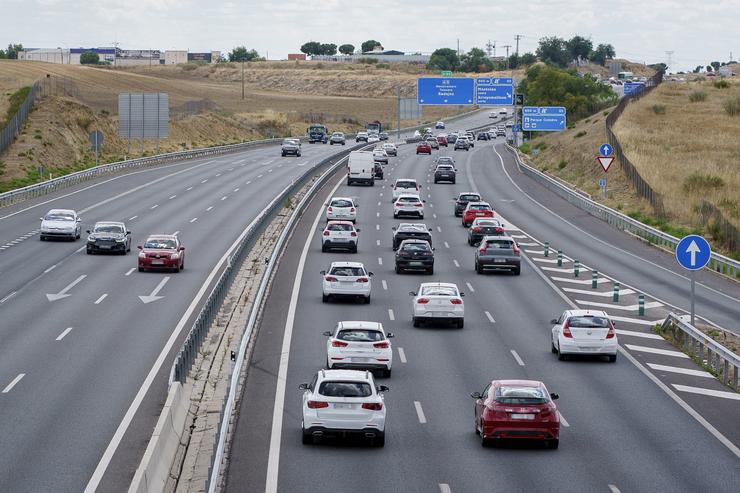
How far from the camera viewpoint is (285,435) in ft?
78.9

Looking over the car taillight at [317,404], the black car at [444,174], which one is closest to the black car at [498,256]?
the car taillight at [317,404]

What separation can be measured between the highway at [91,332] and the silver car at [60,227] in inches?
18.6

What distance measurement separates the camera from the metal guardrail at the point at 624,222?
52406 mm

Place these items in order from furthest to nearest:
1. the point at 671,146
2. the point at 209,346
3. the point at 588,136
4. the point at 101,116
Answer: the point at 101,116
the point at 588,136
the point at 671,146
the point at 209,346

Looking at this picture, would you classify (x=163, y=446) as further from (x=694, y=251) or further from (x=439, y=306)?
(x=439, y=306)

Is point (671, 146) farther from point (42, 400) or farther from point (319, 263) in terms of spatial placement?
point (42, 400)

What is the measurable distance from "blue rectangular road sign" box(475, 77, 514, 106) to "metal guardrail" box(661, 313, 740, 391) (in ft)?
282

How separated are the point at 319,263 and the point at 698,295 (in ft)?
49.1

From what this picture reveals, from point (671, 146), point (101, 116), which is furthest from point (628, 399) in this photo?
point (101, 116)

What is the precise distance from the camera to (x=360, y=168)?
8512 centimetres

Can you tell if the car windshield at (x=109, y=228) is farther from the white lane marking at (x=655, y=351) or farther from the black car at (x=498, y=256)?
the white lane marking at (x=655, y=351)

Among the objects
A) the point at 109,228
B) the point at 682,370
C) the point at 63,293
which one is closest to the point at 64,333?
the point at 63,293

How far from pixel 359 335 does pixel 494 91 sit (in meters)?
95.0

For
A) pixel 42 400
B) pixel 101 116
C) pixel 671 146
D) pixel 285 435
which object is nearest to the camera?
pixel 285 435
